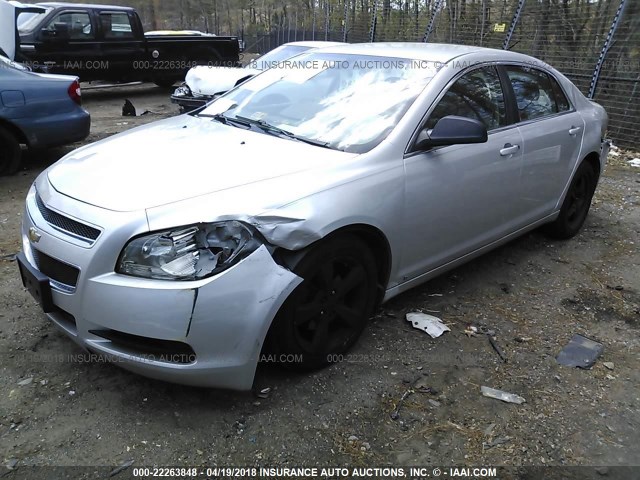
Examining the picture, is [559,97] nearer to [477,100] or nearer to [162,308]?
[477,100]

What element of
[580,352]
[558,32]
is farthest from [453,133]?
[558,32]

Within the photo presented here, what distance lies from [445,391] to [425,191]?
1075 millimetres

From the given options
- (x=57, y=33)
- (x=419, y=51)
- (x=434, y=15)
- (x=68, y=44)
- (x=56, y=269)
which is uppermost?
(x=434, y=15)

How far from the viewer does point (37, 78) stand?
6090mm

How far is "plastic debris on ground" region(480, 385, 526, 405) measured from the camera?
278cm

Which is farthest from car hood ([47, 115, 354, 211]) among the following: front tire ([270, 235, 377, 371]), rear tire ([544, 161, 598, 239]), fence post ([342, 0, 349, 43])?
fence post ([342, 0, 349, 43])

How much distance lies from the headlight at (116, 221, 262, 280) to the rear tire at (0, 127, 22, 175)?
457 cm

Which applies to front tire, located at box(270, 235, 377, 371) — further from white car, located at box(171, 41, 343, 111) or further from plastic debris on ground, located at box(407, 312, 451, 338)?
white car, located at box(171, 41, 343, 111)

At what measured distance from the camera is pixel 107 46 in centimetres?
1142

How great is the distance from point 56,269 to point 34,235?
26cm

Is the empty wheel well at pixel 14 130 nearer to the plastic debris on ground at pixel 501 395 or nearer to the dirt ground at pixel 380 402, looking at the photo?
the dirt ground at pixel 380 402

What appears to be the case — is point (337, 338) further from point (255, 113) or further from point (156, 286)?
point (255, 113)

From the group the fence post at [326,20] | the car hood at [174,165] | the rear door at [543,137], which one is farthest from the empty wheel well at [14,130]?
the fence post at [326,20]

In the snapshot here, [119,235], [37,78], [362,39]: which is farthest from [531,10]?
[119,235]
